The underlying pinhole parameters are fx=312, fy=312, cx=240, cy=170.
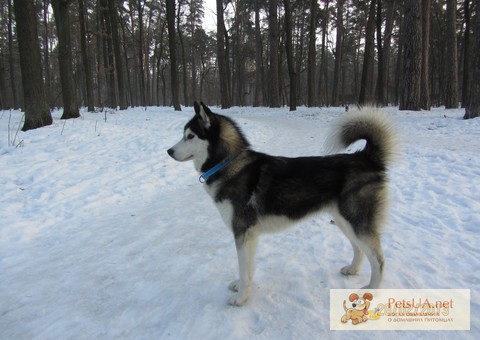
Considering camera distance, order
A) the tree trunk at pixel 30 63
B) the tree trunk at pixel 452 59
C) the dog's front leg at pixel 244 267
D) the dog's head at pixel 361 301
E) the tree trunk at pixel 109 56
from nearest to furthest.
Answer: the dog's head at pixel 361 301 → the dog's front leg at pixel 244 267 → the tree trunk at pixel 30 63 → the tree trunk at pixel 452 59 → the tree trunk at pixel 109 56

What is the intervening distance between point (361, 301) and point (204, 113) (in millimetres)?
2199

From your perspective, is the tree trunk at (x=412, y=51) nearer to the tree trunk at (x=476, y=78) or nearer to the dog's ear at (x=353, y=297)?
the tree trunk at (x=476, y=78)

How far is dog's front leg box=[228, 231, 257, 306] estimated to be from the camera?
9.13 ft

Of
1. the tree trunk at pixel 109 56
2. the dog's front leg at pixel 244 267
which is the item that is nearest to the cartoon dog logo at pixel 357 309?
the dog's front leg at pixel 244 267

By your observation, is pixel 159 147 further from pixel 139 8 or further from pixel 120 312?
pixel 139 8

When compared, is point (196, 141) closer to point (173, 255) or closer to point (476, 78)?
point (173, 255)

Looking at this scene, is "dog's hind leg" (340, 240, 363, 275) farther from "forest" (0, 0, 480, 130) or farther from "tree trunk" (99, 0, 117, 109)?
"tree trunk" (99, 0, 117, 109)

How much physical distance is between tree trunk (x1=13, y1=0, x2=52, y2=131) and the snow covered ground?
2822 mm

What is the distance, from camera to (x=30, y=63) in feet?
29.1

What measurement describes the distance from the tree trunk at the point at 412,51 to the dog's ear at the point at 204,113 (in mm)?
14832

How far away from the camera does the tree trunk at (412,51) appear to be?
1416cm

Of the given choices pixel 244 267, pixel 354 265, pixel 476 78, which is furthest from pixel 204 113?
pixel 476 78

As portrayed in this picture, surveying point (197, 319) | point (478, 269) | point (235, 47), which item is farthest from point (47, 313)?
point (235, 47)

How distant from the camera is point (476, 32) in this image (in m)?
11.4
